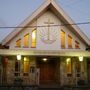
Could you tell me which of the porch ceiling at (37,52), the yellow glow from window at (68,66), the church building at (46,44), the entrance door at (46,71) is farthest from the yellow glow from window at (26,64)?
the yellow glow from window at (68,66)

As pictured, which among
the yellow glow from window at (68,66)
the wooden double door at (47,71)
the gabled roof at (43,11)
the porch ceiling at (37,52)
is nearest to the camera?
the porch ceiling at (37,52)

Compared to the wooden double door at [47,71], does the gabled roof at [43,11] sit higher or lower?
higher

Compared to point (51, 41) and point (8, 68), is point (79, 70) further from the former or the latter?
point (8, 68)

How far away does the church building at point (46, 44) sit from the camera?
28.1 m

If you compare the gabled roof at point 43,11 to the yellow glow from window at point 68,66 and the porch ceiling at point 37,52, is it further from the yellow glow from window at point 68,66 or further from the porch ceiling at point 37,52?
the yellow glow from window at point 68,66

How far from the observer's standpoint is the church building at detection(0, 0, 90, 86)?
28.1 meters

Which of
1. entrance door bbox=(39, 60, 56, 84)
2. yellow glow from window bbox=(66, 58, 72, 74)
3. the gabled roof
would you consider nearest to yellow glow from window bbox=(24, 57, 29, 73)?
entrance door bbox=(39, 60, 56, 84)

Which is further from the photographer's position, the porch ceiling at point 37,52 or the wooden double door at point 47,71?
the wooden double door at point 47,71

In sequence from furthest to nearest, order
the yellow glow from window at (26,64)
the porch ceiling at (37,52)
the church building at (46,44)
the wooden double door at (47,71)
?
the wooden double door at (47,71)
the yellow glow from window at (26,64)
the church building at (46,44)
the porch ceiling at (37,52)

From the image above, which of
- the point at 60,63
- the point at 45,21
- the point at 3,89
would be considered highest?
the point at 45,21

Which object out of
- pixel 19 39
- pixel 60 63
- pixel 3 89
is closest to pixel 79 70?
pixel 60 63

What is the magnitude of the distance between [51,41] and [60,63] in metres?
2.24

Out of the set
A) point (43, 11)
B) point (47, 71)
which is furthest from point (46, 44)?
point (47, 71)

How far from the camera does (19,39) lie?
28766 mm
